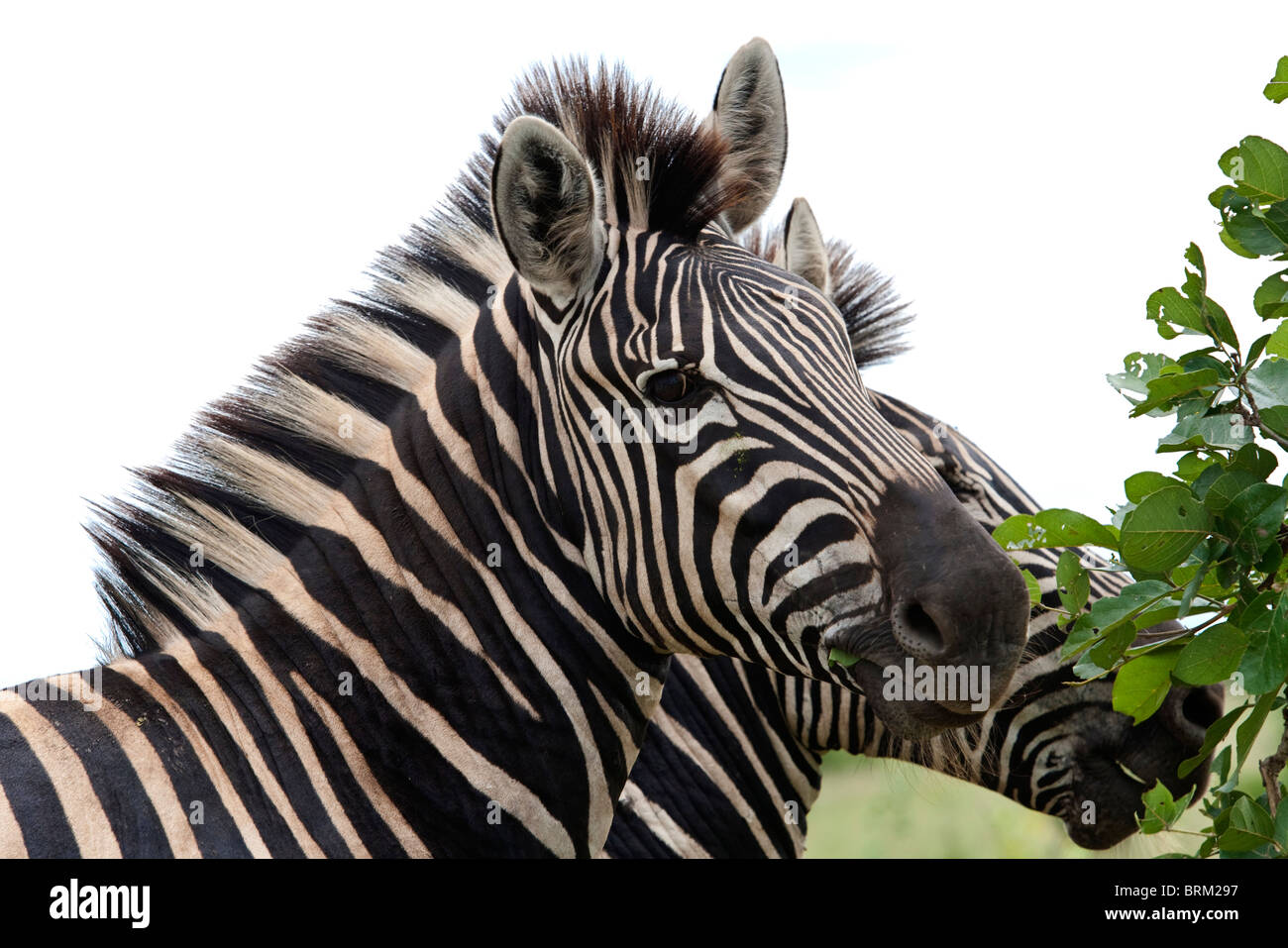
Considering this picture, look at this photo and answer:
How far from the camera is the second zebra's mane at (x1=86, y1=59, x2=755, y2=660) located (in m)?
3.86

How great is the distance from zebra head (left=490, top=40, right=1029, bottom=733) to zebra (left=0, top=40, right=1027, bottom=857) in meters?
0.01

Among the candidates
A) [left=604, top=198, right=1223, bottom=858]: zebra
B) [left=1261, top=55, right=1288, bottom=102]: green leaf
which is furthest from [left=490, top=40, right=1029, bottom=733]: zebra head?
[left=604, top=198, right=1223, bottom=858]: zebra

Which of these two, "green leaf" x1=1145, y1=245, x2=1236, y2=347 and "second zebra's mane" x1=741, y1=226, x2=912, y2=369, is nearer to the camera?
"green leaf" x1=1145, y1=245, x2=1236, y2=347

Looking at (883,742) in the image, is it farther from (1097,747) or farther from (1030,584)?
(1030,584)

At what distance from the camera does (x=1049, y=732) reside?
17.3 ft

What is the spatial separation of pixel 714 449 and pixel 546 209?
1053 mm

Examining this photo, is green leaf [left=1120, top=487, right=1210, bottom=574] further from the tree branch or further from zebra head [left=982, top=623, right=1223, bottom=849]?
zebra head [left=982, top=623, right=1223, bottom=849]

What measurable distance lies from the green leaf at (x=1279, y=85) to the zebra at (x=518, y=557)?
1402 mm

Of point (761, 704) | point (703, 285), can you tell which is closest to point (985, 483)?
point (761, 704)

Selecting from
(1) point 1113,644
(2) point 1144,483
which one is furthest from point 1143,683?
(2) point 1144,483
